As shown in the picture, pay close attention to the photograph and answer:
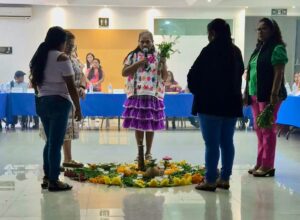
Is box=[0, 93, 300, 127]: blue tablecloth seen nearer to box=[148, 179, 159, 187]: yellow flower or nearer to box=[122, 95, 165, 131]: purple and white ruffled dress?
box=[122, 95, 165, 131]: purple and white ruffled dress

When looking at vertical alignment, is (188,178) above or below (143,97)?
below

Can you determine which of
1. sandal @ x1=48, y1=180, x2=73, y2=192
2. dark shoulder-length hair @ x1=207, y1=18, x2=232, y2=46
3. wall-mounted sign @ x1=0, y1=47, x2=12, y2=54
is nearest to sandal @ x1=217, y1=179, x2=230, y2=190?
dark shoulder-length hair @ x1=207, y1=18, x2=232, y2=46

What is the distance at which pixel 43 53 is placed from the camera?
3.35m

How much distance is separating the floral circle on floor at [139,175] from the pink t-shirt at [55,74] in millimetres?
893

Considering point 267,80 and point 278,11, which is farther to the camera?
point 278,11

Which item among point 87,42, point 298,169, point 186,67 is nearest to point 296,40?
point 186,67

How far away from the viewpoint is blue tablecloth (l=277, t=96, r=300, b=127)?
263 inches

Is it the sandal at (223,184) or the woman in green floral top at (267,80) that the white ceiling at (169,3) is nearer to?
the woman in green floral top at (267,80)

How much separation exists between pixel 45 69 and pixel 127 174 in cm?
125

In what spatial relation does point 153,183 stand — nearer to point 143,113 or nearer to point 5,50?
point 143,113

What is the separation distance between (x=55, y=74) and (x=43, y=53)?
0.61 ft

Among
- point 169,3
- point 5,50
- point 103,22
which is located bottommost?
point 5,50

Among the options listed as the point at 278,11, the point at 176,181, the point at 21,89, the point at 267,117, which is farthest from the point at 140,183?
the point at 278,11

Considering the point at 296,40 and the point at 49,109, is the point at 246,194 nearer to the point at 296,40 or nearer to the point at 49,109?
the point at 49,109
